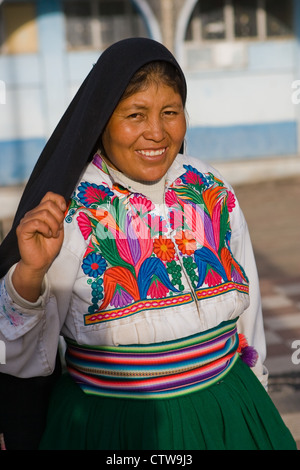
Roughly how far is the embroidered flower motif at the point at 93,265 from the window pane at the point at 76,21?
12.0 metres

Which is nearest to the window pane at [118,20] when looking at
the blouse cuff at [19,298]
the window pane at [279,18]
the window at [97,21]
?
the window at [97,21]

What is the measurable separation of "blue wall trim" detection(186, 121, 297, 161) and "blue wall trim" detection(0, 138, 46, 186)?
10.8 feet

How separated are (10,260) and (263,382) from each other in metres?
0.92

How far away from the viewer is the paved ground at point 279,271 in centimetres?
402

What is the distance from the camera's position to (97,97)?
163 cm

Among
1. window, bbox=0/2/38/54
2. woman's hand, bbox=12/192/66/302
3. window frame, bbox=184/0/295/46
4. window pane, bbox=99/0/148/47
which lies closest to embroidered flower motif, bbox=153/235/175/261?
woman's hand, bbox=12/192/66/302

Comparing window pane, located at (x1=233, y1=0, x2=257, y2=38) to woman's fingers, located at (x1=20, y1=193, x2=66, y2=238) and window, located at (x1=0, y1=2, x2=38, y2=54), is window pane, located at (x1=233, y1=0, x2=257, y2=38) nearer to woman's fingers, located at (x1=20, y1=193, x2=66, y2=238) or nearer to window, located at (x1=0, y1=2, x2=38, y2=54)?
window, located at (x1=0, y1=2, x2=38, y2=54)

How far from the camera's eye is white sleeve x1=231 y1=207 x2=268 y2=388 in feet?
6.59

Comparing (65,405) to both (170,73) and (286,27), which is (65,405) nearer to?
(170,73)

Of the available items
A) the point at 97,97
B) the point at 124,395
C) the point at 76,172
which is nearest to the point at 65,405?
the point at 124,395
